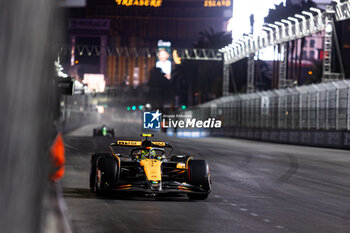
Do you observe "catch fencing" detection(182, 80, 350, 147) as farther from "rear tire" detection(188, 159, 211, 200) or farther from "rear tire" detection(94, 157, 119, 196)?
"rear tire" detection(94, 157, 119, 196)

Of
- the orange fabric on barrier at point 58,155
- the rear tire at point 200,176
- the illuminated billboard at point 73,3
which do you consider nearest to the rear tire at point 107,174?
the rear tire at point 200,176

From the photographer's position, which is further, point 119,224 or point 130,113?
A: point 130,113

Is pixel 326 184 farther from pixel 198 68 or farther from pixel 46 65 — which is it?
pixel 198 68

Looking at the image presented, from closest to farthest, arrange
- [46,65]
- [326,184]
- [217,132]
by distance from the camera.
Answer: [46,65] → [326,184] → [217,132]

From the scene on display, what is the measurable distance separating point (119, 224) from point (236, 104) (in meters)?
53.7

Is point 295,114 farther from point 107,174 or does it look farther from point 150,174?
point 107,174

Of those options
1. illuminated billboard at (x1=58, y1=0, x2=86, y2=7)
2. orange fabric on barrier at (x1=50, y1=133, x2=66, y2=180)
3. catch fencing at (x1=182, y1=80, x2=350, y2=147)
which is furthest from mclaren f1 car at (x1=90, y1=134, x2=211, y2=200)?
catch fencing at (x1=182, y1=80, x2=350, y2=147)

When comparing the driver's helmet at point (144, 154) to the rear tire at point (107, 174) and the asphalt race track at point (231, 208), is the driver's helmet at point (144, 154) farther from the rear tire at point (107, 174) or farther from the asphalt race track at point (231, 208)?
the rear tire at point (107, 174)

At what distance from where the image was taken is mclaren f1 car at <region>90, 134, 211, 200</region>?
11.4 metres

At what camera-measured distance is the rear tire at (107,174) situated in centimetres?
1145

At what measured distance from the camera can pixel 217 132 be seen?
72312 mm

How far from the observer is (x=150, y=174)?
37.7ft

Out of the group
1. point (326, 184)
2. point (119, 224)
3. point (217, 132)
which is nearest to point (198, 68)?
point (217, 132)

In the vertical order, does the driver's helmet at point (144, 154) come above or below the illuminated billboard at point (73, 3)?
below
